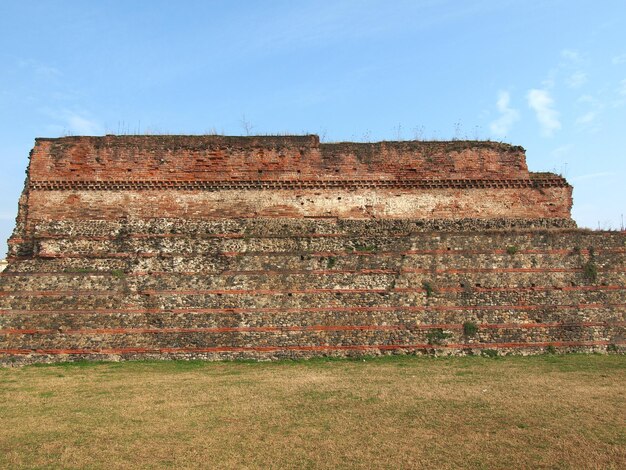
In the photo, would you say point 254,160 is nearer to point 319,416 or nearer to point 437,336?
point 437,336

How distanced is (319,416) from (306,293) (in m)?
5.96

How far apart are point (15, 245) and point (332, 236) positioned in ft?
28.9

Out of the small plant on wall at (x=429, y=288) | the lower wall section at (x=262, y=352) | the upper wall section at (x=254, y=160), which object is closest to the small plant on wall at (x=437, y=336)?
the lower wall section at (x=262, y=352)

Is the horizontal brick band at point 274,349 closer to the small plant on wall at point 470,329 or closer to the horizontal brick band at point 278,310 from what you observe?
the small plant on wall at point 470,329

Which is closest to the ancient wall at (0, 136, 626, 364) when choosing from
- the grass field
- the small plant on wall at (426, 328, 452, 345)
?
the small plant on wall at (426, 328, 452, 345)

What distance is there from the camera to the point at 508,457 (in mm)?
6301

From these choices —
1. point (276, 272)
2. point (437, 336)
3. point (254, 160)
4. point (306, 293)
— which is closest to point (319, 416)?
point (306, 293)

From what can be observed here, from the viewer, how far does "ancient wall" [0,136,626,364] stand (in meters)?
13.4

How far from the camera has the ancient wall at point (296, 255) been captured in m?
13.4

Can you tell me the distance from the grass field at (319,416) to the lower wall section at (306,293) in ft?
3.90

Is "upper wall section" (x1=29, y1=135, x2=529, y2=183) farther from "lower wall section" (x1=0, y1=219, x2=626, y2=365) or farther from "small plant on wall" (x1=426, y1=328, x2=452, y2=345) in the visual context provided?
"small plant on wall" (x1=426, y1=328, x2=452, y2=345)

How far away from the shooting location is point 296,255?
47.0 ft

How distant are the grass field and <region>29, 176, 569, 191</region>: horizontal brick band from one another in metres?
5.71

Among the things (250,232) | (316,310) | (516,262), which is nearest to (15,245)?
(250,232)
